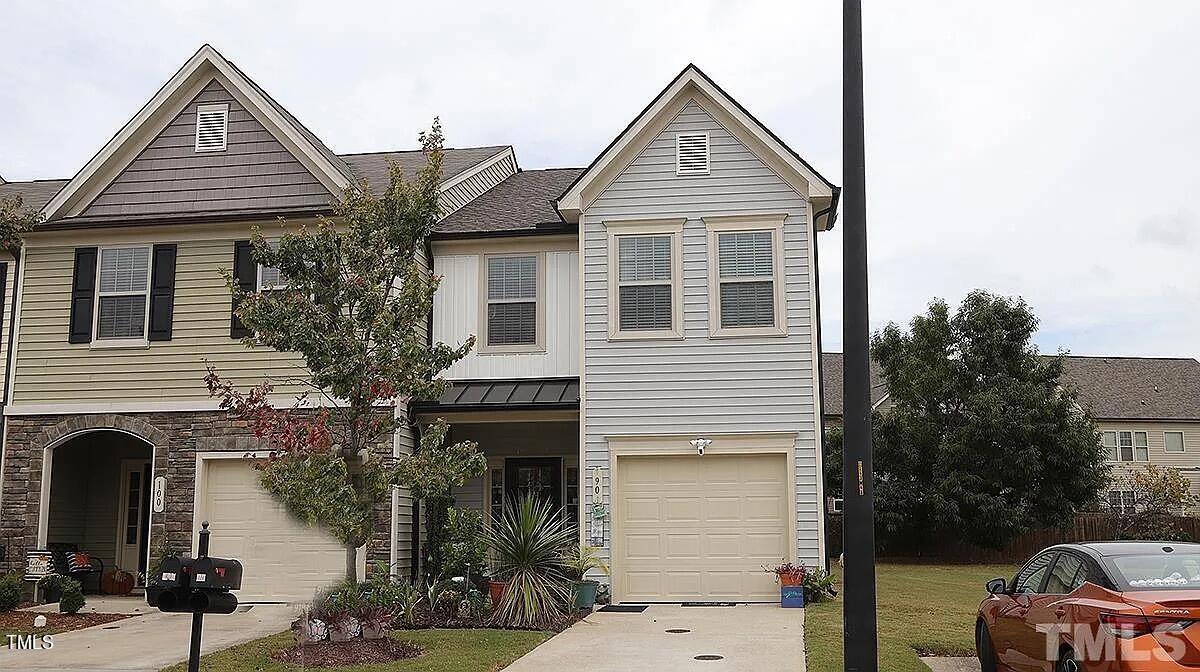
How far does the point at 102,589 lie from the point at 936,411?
23.0 m

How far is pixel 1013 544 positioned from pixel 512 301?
1941cm

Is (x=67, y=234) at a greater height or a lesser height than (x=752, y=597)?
greater

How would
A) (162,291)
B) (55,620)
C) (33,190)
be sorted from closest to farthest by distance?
(55,620)
(162,291)
(33,190)

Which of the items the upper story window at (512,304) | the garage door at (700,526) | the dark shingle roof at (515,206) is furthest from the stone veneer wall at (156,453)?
the dark shingle roof at (515,206)

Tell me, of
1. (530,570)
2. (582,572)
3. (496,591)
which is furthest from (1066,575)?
(582,572)

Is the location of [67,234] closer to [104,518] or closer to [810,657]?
→ [104,518]

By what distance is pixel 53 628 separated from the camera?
14.8 metres

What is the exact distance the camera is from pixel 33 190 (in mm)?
22484

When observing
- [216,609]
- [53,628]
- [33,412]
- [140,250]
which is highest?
[140,250]

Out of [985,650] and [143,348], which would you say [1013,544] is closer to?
[985,650]

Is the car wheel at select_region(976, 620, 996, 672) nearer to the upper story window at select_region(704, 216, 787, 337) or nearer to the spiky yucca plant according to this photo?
the spiky yucca plant

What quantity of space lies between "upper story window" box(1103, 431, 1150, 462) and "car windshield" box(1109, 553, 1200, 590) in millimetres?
43831

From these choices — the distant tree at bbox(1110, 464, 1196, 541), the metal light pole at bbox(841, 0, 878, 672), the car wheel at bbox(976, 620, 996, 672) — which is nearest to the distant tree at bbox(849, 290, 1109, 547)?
the distant tree at bbox(1110, 464, 1196, 541)

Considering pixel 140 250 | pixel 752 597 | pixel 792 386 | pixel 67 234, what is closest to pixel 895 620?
pixel 752 597
